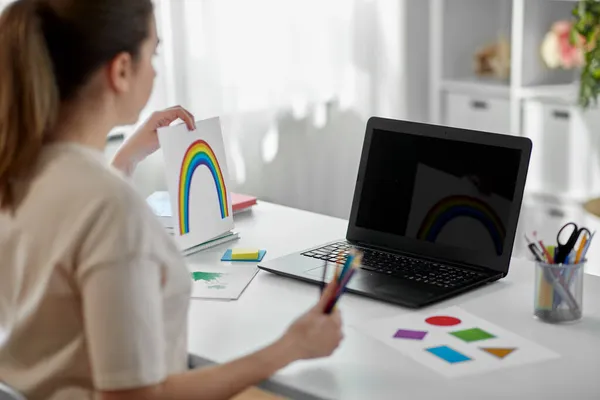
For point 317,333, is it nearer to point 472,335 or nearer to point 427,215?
point 472,335

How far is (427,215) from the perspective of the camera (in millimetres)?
1835

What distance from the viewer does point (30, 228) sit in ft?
3.90

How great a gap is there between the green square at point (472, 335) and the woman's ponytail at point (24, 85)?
694 millimetres

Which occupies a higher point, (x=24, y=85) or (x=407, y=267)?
(x=24, y=85)

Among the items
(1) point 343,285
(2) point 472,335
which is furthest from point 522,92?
(1) point 343,285

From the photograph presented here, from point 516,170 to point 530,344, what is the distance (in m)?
0.40

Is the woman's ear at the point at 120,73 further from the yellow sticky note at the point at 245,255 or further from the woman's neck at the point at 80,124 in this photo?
the yellow sticky note at the point at 245,255

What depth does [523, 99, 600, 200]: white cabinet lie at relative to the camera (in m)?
3.34

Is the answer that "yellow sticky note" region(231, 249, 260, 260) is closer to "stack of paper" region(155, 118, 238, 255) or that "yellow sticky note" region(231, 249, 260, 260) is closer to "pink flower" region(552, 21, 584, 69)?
"stack of paper" region(155, 118, 238, 255)

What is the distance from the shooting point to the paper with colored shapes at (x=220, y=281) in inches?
66.4

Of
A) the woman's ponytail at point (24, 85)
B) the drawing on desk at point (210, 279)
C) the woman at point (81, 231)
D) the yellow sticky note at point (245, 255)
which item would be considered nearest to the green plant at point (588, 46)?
the yellow sticky note at point (245, 255)

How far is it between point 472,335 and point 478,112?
2.33m

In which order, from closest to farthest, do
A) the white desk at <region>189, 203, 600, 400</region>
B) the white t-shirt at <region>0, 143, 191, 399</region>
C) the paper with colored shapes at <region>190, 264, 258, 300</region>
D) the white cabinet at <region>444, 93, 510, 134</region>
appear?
the white t-shirt at <region>0, 143, 191, 399</region>
the white desk at <region>189, 203, 600, 400</region>
the paper with colored shapes at <region>190, 264, 258, 300</region>
the white cabinet at <region>444, 93, 510, 134</region>

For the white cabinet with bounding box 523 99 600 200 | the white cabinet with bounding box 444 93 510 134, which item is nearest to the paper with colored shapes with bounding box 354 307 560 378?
the white cabinet with bounding box 523 99 600 200
